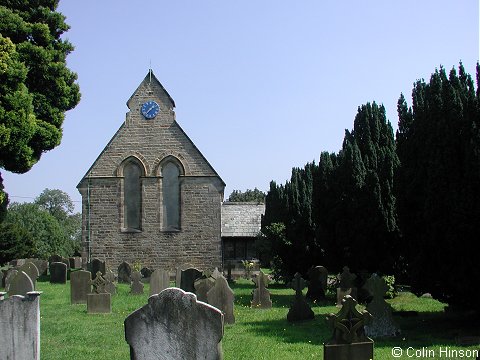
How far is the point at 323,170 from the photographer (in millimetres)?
23469

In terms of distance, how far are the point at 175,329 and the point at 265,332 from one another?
6.71 meters

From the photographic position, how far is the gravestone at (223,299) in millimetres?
14344

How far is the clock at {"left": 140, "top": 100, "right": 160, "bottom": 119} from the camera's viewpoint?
32375 mm

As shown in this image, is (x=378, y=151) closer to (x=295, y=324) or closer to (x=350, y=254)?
(x=350, y=254)

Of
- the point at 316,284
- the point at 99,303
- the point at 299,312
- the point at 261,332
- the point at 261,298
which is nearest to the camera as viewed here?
the point at 261,332

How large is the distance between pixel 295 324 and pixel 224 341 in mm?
2893

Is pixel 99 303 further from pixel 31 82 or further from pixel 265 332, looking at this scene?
pixel 31 82

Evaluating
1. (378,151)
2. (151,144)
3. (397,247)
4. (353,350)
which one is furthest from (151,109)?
(353,350)

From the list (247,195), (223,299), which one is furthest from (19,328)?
(247,195)

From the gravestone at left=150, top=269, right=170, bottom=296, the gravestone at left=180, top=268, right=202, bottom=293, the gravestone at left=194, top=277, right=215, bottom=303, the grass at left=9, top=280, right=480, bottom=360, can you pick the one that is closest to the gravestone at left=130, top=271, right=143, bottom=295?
the gravestone at left=150, top=269, right=170, bottom=296

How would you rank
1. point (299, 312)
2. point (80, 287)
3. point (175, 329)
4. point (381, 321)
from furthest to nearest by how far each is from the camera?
point (80, 287) → point (299, 312) → point (381, 321) → point (175, 329)

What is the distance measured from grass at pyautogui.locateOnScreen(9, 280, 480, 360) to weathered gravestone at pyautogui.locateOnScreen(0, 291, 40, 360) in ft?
5.97

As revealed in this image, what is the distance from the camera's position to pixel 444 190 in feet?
41.1

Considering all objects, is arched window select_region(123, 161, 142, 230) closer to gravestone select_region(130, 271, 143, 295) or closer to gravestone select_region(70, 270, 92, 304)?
gravestone select_region(130, 271, 143, 295)
